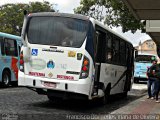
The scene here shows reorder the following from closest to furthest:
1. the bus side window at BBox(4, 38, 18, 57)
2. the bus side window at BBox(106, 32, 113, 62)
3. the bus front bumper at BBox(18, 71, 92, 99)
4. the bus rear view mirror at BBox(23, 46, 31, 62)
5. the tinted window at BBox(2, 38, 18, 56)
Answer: the bus front bumper at BBox(18, 71, 92, 99)
the bus rear view mirror at BBox(23, 46, 31, 62)
the bus side window at BBox(106, 32, 113, 62)
the tinted window at BBox(2, 38, 18, 56)
the bus side window at BBox(4, 38, 18, 57)

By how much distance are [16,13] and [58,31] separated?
5492 centimetres

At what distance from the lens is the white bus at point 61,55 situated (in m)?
12.4

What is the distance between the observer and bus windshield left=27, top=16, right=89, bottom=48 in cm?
1266

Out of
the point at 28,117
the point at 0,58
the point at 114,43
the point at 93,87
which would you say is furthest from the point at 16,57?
the point at 28,117

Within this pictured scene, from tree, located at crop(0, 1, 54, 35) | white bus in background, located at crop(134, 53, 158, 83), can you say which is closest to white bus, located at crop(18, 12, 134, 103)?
white bus in background, located at crop(134, 53, 158, 83)

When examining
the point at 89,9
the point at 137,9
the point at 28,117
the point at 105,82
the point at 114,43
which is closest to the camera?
the point at 28,117

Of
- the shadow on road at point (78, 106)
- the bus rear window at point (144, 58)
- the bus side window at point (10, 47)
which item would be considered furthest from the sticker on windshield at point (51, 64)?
the bus rear window at point (144, 58)

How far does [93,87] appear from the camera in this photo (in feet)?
43.0

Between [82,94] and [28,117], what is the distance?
2451 mm

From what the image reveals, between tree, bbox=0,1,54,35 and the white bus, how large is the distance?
52.1m

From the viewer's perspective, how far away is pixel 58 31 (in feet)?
42.1

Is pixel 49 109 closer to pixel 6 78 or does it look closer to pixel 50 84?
pixel 50 84

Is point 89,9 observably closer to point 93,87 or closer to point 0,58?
point 0,58

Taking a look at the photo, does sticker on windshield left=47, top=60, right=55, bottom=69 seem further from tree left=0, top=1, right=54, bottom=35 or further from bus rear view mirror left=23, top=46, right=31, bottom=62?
tree left=0, top=1, right=54, bottom=35
